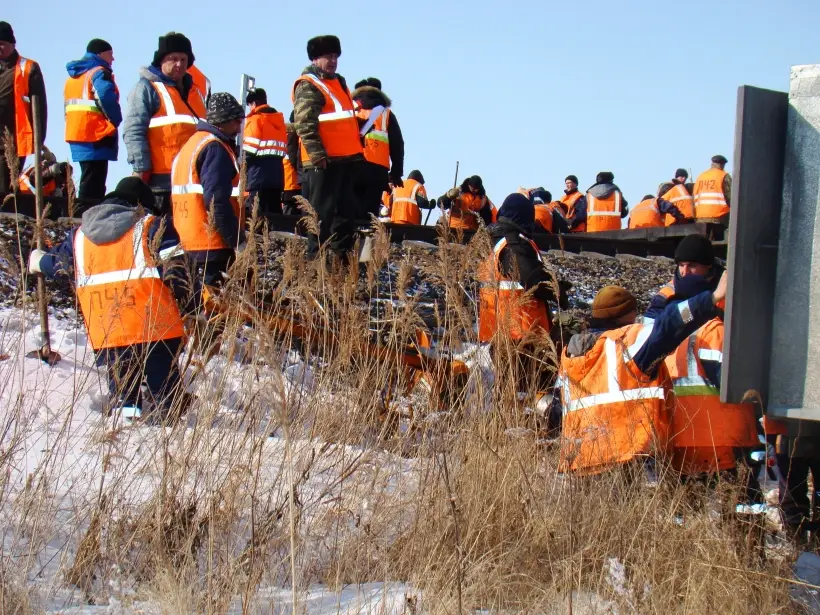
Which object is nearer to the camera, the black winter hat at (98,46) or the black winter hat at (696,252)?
the black winter hat at (696,252)

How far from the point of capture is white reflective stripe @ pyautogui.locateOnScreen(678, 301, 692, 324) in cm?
447

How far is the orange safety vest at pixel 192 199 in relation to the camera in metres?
6.53

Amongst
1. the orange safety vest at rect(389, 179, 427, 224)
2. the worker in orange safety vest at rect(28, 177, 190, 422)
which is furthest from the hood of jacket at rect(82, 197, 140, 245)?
the orange safety vest at rect(389, 179, 427, 224)

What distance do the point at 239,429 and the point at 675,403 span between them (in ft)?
6.25

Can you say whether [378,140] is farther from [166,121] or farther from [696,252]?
[696,252]

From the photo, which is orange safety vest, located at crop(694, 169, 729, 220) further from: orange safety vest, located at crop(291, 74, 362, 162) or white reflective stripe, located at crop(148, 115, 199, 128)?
white reflective stripe, located at crop(148, 115, 199, 128)

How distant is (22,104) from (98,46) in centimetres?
84

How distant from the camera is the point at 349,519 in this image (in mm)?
3789

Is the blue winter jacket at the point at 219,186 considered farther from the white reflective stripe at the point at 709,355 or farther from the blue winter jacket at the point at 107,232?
the white reflective stripe at the point at 709,355

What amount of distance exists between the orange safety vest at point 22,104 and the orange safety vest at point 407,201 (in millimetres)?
7424

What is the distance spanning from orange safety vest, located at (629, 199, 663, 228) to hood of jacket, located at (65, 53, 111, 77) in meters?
10.6

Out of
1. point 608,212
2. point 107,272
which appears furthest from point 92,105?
point 608,212

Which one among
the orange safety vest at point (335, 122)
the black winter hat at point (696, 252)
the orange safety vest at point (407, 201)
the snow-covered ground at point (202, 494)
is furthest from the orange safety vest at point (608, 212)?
the snow-covered ground at point (202, 494)

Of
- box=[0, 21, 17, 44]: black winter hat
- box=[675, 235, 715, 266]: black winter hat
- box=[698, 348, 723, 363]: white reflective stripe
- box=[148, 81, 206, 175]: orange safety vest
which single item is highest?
box=[0, 21, 17, 44]: black winter hat
